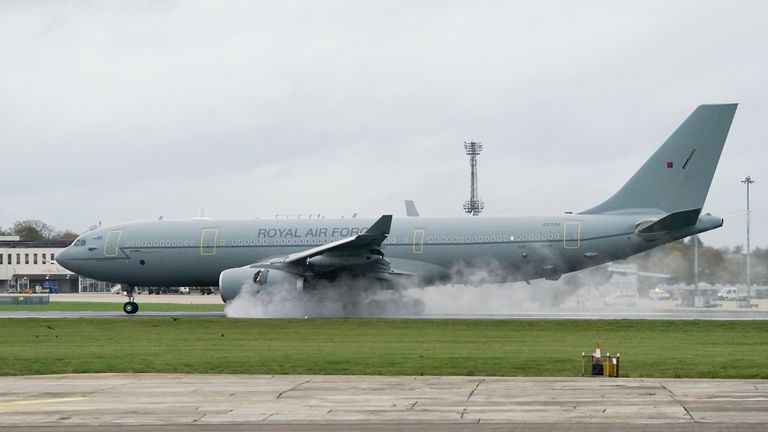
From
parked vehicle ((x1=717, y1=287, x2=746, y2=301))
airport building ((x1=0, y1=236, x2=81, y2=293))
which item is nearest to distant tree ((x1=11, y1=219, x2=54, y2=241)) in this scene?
airport building ((x1=0, y1=236, x2=81, y2=293))

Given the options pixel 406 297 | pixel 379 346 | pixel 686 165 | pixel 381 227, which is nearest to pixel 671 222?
pixel 686 165

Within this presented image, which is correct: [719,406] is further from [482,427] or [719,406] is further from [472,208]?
[472,208]

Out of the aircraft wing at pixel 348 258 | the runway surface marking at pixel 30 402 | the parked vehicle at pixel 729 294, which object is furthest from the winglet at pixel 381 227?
the parked vehicle at pixel 729 294

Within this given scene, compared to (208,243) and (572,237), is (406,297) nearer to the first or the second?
(572,237)

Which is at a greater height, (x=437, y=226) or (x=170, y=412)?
(x=437, y=226)

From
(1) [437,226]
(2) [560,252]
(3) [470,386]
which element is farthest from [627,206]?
(3) [470,386]

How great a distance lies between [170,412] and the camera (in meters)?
16.7

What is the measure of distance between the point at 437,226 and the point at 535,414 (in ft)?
96.9

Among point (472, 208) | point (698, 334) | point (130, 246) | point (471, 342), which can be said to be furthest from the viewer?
point (472, 208)

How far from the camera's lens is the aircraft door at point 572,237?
43.9 metres

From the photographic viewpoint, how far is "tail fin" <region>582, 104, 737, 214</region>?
43438 millimetres

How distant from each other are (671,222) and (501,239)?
252 inches

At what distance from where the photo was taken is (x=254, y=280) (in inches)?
1751

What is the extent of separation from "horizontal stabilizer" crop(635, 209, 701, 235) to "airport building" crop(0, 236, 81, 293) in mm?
93894
